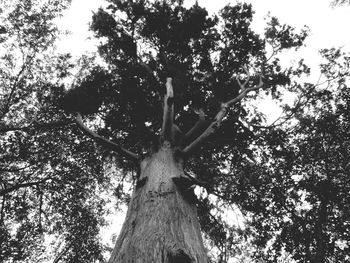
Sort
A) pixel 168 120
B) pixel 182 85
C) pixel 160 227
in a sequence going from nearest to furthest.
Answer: pixel 160 227 → pixel 168 120 → pixel 182 85

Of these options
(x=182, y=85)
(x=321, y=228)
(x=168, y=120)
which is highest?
(x=182, y=85)

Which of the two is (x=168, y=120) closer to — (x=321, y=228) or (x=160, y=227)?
(x=160, y=227)

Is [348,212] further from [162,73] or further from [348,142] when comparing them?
[162,73]

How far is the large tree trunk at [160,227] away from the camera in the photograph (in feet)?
7.13

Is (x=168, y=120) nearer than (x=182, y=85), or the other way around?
(x=168, y=120)

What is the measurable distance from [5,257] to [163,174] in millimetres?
9678

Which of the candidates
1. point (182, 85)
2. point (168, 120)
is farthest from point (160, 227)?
point (182, 85)

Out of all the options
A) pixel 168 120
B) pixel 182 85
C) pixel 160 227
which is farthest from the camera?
pixel 182 85

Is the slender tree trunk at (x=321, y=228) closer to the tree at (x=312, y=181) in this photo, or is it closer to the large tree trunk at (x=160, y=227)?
the tree at (x=312, y=181)

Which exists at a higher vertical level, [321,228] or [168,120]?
[168,120]

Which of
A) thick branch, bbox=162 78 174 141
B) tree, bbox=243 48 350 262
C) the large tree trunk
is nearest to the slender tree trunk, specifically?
tree, bbox=243 48 350 262

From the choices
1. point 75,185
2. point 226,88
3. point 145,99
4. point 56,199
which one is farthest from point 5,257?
point 226,88

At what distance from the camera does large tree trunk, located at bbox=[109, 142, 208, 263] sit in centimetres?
217

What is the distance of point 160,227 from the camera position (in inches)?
100
